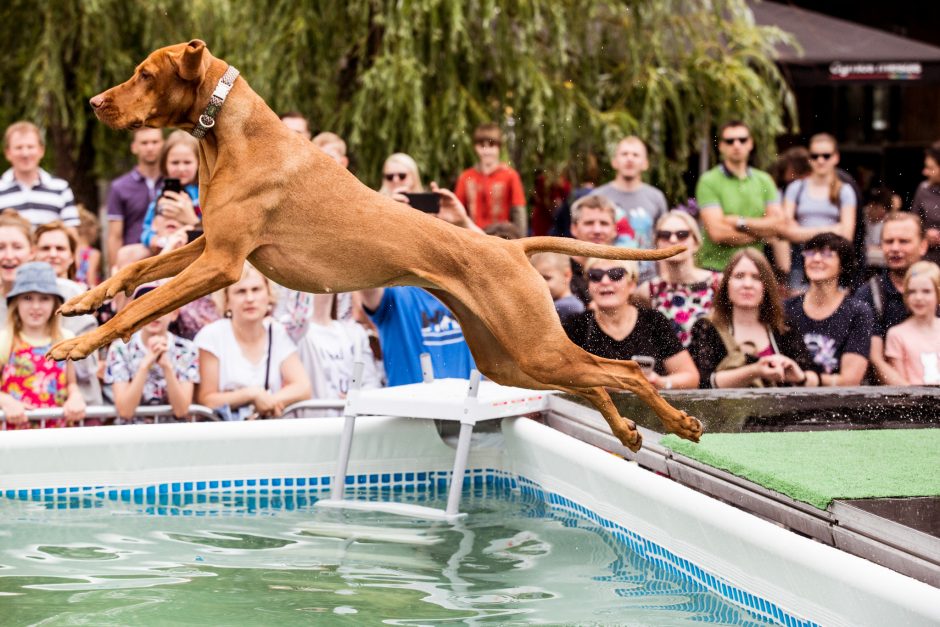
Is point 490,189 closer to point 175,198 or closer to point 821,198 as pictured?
point 821,198

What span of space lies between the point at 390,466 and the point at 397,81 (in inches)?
151

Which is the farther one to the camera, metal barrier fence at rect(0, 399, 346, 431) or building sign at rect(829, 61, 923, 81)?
building sign at rect(829, 61, 923, 81)

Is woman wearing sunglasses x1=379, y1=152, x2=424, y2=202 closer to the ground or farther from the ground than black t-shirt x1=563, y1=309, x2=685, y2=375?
farther from the ground

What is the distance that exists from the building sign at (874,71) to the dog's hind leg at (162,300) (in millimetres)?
7934

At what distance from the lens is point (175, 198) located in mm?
6797

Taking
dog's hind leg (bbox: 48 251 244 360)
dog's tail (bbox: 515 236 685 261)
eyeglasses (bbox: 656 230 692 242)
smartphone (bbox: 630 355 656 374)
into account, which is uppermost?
eyeglasses (bbox: 656 230 692 242)

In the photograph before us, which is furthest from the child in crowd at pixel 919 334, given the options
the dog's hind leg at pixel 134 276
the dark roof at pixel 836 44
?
the dark roof at pixel 836 44

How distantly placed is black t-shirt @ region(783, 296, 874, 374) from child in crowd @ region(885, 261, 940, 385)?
0.16 metres

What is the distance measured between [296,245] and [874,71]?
25.9ft

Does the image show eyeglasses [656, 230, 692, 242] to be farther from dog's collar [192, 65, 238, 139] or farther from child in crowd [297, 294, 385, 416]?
dog's collar [192, 65, 238, 139]

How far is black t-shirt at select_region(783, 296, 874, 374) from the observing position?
6645 mm

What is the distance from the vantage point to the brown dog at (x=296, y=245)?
13.1 feet

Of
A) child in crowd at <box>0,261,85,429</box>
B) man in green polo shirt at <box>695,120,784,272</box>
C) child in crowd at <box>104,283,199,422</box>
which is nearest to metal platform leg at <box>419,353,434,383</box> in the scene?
child in crowd at <box>104,283,199,422</box>

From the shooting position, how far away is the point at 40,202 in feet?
26.1
